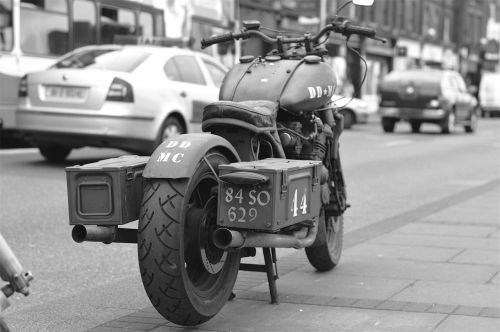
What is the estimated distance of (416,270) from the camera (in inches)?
254

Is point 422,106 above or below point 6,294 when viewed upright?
below

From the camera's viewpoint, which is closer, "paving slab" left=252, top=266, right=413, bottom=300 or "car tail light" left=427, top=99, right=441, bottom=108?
"paving slab" left=252, top=266, right=413, bottom=300

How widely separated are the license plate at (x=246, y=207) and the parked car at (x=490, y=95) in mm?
49337

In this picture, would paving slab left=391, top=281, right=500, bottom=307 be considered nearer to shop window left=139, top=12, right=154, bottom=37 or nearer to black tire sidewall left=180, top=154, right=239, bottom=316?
black tire sidewall left=180, top=154, right=239, bottom=316

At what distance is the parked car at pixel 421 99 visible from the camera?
27.9m

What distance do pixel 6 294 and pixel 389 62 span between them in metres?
54.0

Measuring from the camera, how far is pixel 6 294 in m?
2.57

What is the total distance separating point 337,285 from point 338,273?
41 cm

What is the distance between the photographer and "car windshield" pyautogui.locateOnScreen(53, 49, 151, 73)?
12.9 metres

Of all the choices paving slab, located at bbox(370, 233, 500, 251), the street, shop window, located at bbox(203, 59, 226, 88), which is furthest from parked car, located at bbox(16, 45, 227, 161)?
paving slab, located at bbox(370, 233, 500, 251)

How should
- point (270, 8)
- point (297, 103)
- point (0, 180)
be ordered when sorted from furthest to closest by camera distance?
point (270, 8) < point (0, 180) < point (297, 103)

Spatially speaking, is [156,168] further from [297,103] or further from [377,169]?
[377,169]

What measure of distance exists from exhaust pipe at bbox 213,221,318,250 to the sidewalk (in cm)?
39

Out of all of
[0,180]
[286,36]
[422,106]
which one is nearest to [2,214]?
[0,180]
